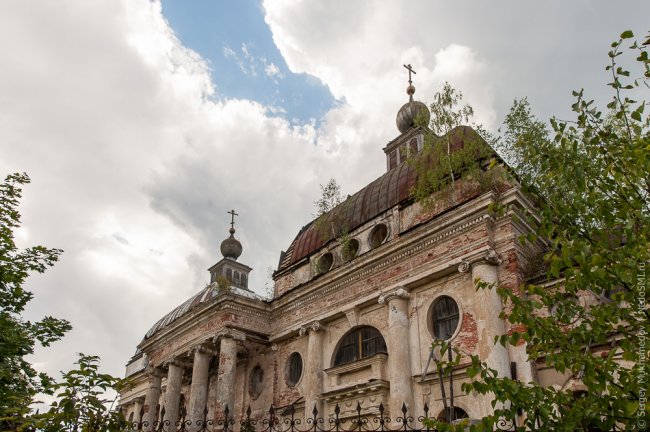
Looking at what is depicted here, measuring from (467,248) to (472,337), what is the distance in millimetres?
2126

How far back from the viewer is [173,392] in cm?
1820

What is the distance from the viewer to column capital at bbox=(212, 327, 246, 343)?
16.6 meters

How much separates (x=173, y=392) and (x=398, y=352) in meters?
9.29

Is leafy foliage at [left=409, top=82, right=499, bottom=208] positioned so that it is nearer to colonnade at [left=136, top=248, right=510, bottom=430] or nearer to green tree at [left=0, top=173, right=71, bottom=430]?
colonnade at [left=136, top=248, right=510, bottom=430]

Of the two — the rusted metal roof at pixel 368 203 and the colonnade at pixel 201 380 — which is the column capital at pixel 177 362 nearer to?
the colonnade at pixel 201 380

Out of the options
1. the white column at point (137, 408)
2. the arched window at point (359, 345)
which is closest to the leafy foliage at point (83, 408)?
the arched window at point (359, 345)

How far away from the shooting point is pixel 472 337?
39.5 feet

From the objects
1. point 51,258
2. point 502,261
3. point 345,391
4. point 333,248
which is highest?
point 333,248

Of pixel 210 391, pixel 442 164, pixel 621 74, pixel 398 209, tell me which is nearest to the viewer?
pixel 621 74

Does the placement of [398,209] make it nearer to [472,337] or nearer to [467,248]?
[467,248]

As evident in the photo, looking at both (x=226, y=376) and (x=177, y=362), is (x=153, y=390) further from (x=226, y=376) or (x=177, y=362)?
(x=226, y=376)

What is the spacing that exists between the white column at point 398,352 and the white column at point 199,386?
6.48 meters

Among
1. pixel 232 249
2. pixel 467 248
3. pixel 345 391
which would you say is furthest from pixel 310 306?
pixel 232 249

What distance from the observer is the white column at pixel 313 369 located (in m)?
14.9
